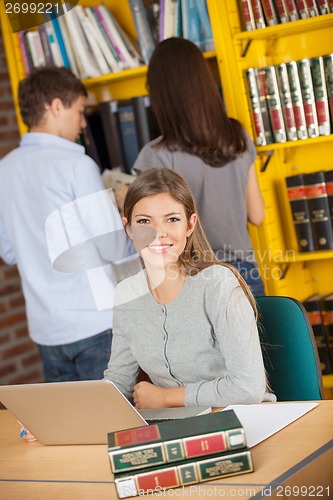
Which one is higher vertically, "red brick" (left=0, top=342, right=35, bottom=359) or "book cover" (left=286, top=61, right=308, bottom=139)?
"book cover" (left=286, top=61, right=308, bottom=139)

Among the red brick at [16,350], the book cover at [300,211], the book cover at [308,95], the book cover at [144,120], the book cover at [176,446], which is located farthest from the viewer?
the red brick at [16,350]

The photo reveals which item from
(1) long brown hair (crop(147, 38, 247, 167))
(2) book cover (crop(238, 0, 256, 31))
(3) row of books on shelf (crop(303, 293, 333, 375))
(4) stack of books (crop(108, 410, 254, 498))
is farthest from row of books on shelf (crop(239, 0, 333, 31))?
(4) stack of books (crop(108, 410, 254, 498))

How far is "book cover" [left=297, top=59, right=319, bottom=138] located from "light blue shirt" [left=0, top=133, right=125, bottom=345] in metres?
0.87

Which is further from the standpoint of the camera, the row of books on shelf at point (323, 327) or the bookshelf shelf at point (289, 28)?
the row of books on shelf at point (323, 327)

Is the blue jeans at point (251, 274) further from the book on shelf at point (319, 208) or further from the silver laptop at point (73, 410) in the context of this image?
the silver laptop at point (73, 410)

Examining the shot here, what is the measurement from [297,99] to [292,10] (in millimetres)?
323

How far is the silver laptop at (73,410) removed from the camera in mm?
1569

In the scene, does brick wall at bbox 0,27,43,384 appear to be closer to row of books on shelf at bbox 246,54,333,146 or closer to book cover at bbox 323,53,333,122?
row of books on shelf at bbox 246,54,333,146

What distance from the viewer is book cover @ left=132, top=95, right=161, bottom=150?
3271mm

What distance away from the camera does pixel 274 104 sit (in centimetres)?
304

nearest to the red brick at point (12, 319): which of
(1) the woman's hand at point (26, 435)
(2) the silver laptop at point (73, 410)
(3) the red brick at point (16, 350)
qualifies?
(3) the red brick at point (16, 350)

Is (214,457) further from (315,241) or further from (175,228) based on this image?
(315,241)

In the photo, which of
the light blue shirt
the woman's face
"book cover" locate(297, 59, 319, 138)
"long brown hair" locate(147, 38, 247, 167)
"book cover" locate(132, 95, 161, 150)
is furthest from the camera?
"book cover" locate(132, 95, 161, 150)

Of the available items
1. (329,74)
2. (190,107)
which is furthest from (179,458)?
(329,74)
